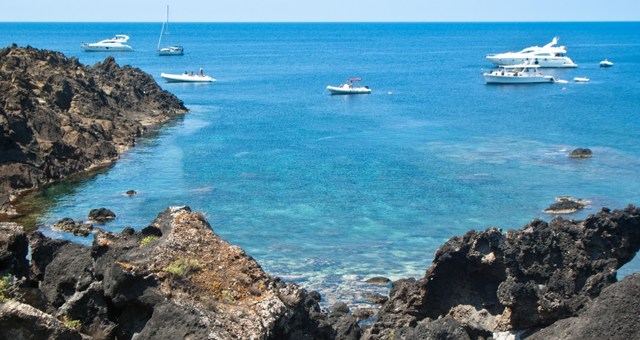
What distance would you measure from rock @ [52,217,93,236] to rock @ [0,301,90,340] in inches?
1144

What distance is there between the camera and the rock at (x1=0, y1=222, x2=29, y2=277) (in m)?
20.9

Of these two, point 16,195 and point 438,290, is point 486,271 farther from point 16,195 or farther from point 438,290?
point 16,195

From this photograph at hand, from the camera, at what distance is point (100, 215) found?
46.6m

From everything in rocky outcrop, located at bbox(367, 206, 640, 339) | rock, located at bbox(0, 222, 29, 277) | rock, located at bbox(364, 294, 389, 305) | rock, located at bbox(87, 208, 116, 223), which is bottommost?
rock, located at bbox(87, 208, 116, 223)

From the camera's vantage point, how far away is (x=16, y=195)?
51.0 m

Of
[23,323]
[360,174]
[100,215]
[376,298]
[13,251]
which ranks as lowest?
[360,174]

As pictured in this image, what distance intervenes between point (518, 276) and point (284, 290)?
8.43m

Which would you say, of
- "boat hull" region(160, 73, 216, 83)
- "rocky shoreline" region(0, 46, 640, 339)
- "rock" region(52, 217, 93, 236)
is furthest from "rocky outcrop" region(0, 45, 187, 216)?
"boat hull" region(160, 73, 216, 83)

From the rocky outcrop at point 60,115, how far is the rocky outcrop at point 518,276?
2983cm

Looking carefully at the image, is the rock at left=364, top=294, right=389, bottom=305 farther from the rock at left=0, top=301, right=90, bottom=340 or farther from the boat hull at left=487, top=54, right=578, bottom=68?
the boat hull at left=487, top=54, right=578, bottom=68

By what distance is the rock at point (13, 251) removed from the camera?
2092cm

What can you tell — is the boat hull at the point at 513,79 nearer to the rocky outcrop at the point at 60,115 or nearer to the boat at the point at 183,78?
the boat at the point at 183,78

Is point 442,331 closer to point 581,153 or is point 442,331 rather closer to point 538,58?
point 581,153

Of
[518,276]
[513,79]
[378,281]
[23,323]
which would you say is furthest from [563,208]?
[513,79]
